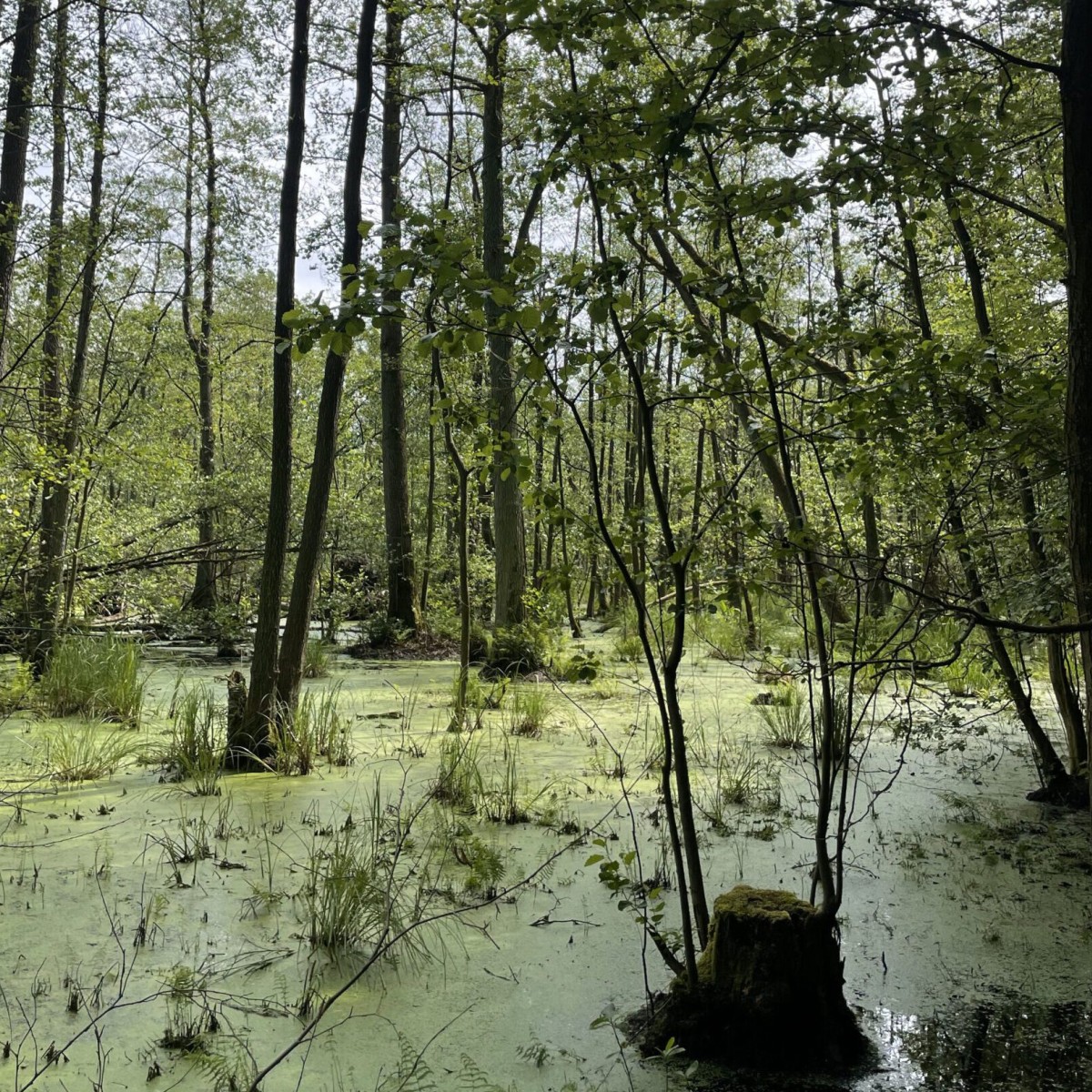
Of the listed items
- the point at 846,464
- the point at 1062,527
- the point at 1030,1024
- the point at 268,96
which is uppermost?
the point at 268,96

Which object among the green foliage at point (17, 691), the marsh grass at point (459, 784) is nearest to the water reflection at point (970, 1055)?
the marsh grass at point (459, 784)

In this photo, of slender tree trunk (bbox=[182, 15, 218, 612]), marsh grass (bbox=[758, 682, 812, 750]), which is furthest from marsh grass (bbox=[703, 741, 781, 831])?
slender tree trunk (bbox=[182, 15, 218, 612])

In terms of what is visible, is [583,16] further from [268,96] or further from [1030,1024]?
[268,96]

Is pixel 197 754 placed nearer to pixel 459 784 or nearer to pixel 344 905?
pixel 459 784

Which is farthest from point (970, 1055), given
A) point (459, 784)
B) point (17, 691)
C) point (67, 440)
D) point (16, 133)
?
point (16, 133)

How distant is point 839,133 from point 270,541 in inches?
129

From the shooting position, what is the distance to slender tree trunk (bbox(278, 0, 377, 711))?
4.28m

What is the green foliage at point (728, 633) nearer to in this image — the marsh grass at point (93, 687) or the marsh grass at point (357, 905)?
the marsh grass at point (93, 687)

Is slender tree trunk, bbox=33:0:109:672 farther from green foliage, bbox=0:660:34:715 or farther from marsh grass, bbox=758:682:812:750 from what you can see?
marsh grass, bbox=758:682:812:750

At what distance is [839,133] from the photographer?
199 cm

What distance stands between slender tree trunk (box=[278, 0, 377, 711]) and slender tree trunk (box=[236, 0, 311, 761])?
92 millimetres

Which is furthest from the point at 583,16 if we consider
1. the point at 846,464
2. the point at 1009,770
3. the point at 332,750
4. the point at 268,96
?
the point at 268,96

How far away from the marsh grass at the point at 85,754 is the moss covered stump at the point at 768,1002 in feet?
9.68

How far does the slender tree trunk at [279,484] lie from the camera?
4215 mm
